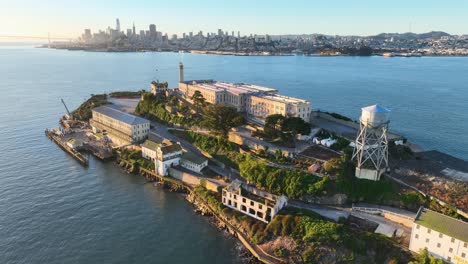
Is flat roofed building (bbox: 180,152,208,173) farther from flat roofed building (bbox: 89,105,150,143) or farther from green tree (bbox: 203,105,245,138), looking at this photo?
flat roofed building (bbox: 89,105,150,143)

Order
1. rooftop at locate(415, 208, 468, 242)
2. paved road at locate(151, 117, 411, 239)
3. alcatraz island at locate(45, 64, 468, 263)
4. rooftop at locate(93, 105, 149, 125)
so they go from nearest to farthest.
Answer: rooftop at locate(415, 208, 468, 242)
alcatraz island at locate(45, 64, 468, 263)
paved road at locate(151, 117, 411, 239)
rooftop at locate(93, 105, 149, 125)

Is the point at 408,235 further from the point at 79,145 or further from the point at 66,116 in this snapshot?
the point at 66,116

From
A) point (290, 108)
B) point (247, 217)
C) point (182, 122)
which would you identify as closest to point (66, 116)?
point (182, 122)

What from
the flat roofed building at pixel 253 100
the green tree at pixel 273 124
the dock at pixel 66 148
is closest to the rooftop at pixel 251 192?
the green tree at pixel 273 124

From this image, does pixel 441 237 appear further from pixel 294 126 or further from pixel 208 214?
pixel 294 126

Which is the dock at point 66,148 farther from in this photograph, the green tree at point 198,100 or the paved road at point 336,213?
A: the green tree at point 198,100

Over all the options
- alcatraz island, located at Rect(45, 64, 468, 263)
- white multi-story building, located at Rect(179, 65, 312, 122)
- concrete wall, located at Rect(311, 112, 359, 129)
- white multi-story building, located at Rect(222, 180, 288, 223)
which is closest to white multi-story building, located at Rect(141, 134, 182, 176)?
alcatraz island, located at Rect(45, 64, 468, 263)
